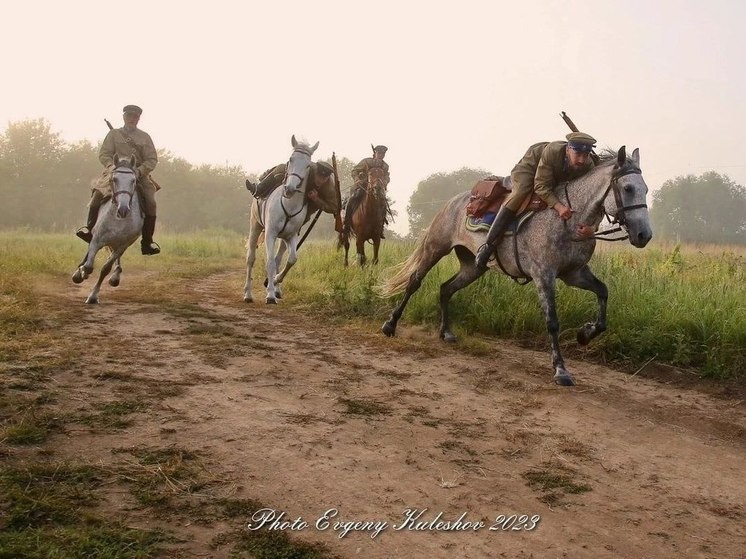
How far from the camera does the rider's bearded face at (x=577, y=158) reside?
5.62 m

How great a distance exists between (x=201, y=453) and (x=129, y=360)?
7.34 ft

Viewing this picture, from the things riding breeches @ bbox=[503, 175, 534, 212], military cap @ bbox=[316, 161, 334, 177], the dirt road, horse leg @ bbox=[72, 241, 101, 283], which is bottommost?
the dirt road

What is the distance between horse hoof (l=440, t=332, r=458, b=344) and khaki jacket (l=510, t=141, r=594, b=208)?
2031mm

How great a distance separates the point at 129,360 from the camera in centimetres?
497

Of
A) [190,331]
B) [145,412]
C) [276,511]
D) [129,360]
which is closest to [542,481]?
[276,511]

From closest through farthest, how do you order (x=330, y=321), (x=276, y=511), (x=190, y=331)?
(x=276, y=511) → (x=190, y=331) → (x=330, y=321)

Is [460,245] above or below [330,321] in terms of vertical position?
above

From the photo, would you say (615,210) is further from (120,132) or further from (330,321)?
(120,132)

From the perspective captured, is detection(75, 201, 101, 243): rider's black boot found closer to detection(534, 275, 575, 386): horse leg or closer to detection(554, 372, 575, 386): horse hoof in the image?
detection(534, 275, 575, 386): horse leg

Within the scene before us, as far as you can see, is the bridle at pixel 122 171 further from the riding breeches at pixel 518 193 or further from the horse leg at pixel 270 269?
the riding breeches at pixel 518 193

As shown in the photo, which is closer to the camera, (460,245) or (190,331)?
(190,331)

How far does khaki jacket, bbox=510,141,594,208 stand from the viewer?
18.6 ft

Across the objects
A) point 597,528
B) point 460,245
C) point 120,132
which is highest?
point 120,132

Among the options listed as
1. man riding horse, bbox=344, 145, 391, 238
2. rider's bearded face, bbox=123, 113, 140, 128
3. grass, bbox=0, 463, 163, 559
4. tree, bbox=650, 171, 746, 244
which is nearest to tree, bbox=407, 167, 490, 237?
tree, bbox=650, 171, 746, 244
